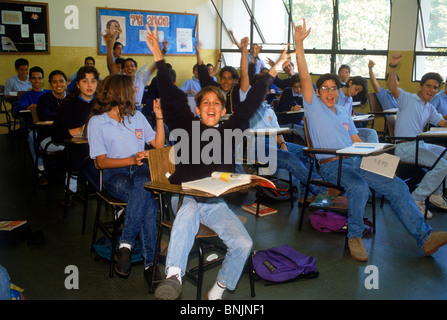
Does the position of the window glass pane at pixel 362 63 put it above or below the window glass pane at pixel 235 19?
below

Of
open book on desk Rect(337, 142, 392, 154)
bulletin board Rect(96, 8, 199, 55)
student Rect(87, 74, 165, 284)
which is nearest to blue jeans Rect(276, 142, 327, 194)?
open book on desk Rect(337, 142, 392, 154)

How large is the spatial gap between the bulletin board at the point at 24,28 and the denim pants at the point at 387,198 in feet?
23.3

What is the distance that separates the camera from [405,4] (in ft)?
23.3

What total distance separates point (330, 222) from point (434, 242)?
0.81 meters

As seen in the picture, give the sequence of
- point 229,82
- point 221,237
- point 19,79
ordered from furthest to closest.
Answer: point 19,79 → point 229,82 → point 221,237

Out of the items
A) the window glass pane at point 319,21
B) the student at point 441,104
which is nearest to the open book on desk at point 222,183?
the student at point 441,104

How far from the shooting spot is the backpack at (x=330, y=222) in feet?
11.1

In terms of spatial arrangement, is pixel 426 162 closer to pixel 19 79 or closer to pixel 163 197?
pixel 163 197

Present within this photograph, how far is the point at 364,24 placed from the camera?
782 centimetres

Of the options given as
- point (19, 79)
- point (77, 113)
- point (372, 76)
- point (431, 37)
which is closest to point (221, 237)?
point (77, 113)

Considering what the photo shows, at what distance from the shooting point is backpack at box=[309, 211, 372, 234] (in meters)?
3.39

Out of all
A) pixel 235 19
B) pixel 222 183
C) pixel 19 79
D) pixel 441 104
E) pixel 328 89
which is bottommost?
pixel 222 183

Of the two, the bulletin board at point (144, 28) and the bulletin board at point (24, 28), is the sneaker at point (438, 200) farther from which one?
the bulletin board at point (24, 28)
